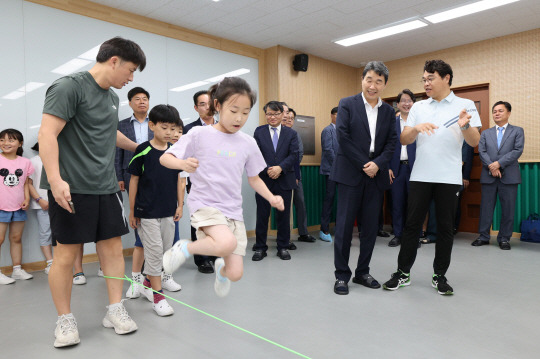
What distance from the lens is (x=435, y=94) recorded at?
276cm

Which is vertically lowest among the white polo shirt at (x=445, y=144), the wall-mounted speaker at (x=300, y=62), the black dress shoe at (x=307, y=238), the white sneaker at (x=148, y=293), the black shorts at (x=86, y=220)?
the black dress shoe at (x=307, y=238)

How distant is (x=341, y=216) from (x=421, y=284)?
2.98ft

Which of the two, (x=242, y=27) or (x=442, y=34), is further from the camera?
(x=442, y=34)

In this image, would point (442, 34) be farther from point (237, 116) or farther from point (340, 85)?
point (237, 116)

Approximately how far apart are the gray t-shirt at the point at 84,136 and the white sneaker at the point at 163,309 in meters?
0.87

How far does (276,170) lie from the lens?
3.83 metres

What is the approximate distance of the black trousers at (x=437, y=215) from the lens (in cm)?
271

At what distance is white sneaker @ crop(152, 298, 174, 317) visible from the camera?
7.79 ft

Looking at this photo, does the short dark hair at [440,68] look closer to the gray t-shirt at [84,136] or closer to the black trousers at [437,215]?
the black trousers at [437,215]

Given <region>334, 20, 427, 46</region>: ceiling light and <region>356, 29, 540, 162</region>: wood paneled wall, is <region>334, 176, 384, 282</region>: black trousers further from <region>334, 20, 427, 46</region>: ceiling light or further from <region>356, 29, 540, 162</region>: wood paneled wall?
<region>356, 29, 540, 162</region>: wood paneled wall

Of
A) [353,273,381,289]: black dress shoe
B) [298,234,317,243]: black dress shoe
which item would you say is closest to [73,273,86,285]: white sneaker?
[353,273,381,289]: black dress shoe

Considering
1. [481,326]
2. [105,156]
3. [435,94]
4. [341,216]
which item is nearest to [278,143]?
[341,216]

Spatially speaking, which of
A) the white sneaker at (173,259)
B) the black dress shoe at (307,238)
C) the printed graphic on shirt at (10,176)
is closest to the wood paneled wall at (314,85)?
the black dress shoe at (307,238)

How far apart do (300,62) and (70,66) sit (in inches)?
126
